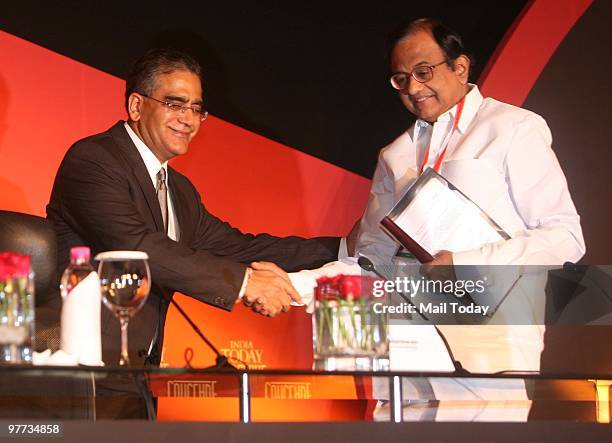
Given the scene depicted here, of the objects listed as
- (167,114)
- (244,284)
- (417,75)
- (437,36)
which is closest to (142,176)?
(167,114)

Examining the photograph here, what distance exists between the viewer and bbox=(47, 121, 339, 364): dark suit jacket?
324 centimetres

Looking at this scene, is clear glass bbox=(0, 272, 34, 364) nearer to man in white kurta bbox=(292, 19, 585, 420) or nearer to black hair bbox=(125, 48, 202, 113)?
man in white kurta bbox=(292, 19, 585, 420)

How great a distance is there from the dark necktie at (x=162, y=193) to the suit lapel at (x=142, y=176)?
81 mm

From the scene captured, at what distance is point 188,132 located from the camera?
371 cm

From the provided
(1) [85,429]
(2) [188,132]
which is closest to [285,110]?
(2) [188,132]

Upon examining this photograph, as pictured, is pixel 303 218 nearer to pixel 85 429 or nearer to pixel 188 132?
pixel 188 132

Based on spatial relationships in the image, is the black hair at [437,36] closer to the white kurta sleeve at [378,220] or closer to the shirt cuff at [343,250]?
the white kurta sleeve at [378,220]

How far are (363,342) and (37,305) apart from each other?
1476mm

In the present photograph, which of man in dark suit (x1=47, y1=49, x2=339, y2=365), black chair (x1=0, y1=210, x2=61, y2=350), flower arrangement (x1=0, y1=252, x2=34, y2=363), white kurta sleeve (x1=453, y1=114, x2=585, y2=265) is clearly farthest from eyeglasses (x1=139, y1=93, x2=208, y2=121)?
flower arrangement (x1=0, y1=252, x2=34, y2=363)

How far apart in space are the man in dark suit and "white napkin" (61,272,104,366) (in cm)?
71

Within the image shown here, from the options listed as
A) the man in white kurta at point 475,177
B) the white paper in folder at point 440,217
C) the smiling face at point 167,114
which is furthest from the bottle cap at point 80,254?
the smiling face at point 167,114

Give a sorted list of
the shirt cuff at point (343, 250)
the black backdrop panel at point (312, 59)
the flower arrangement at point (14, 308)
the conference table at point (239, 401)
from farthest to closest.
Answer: the black backdrop panel at point (312, 59), the shirt cuff at point (343, 250), the flower arrangement at point (14, 308), the conference table at point (239, 401)

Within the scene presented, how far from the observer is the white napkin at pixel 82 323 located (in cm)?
231

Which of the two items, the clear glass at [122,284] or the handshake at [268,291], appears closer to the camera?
the clear glass at [122,284]
